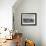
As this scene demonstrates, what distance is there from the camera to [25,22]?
4.98 meters

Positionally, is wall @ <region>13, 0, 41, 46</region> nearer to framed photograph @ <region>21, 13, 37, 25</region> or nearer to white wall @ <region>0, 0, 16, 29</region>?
framed photograph @ <region>21, 13, 37, 25</region>

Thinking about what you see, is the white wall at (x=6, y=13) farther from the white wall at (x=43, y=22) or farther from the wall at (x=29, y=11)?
the white wall at (x=43, y=22)

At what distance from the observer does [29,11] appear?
16.4 feet

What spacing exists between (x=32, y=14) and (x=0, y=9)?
1.49m

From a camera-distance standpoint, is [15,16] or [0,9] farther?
[15,16]

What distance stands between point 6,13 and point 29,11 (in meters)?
1.22

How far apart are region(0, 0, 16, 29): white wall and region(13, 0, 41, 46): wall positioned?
32.5 inches

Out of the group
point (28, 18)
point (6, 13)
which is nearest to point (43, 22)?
point (28, 18)

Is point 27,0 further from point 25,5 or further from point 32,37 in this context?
point 32,37

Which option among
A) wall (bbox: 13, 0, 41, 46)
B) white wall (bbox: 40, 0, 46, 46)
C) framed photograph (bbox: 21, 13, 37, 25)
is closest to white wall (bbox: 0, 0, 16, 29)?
wall (bbox: 13, 0, 41, 46)

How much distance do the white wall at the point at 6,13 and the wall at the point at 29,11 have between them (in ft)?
2.71

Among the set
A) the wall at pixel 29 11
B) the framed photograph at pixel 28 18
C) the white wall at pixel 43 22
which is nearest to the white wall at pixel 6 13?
the wall at pixel 29 11

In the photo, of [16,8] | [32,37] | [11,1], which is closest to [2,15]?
[11,1]

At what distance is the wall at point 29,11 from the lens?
197 inches
